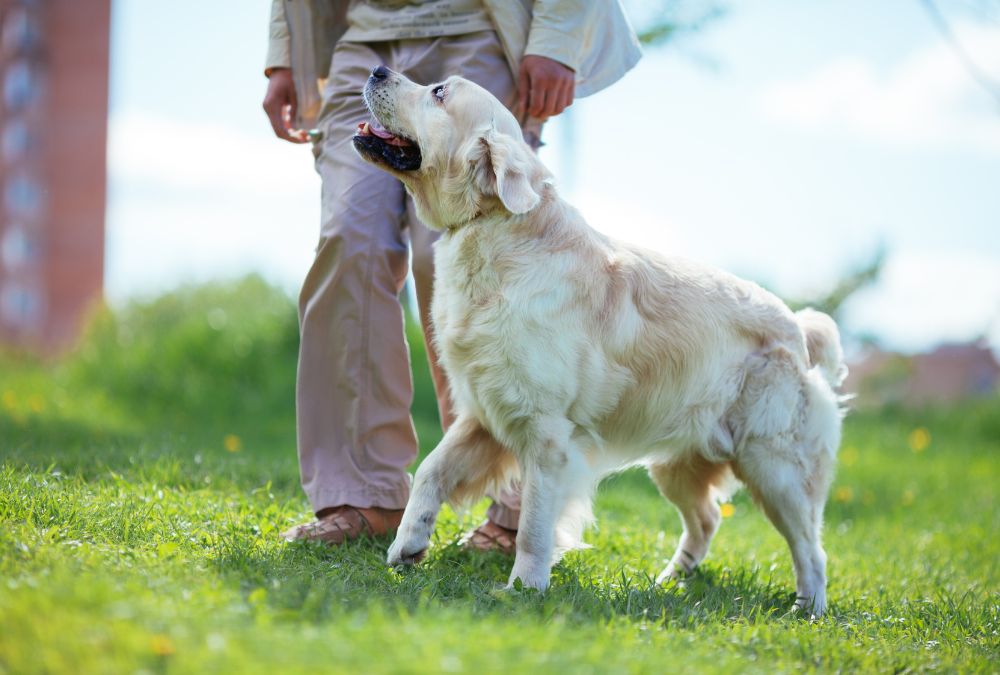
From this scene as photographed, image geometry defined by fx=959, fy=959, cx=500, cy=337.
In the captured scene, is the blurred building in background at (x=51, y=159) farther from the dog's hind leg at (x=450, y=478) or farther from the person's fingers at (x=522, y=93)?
the dog's hind leg at (x=450, y=478)

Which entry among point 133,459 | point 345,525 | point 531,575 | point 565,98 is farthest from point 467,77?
point 133,459

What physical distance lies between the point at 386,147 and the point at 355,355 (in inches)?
30.8

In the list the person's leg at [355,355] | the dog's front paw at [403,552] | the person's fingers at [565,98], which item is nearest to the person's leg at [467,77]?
the person's leg at [355,355]

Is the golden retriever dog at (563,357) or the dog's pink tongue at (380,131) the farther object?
the dog's pink tongue at (380,131)

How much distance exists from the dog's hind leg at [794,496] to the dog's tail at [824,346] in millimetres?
396

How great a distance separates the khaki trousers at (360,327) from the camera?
11.8ft

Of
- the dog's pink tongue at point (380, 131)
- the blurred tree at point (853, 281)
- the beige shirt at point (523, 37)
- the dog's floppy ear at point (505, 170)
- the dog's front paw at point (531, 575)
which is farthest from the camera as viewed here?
the blurred tree at point (853, 281)

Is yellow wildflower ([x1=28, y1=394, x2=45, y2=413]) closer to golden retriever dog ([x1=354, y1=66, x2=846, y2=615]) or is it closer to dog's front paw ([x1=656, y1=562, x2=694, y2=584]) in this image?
golden retriever dog ([x1=354, y1=66, x2=846, y2=615])

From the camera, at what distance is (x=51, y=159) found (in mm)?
24656

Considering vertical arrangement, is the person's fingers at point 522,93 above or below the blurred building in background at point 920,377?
above

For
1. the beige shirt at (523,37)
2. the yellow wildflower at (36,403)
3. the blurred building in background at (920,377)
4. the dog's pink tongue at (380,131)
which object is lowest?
the blurred building in background at (920,377)

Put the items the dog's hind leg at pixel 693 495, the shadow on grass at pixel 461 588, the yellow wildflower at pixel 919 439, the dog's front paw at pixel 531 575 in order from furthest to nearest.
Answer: the yellow wildflower at pixel 919 439 → the dog's hind leg at pixel 693 495 → the dog's front paw at pixel 531 575 → the shadow on grass at pixel 461 588

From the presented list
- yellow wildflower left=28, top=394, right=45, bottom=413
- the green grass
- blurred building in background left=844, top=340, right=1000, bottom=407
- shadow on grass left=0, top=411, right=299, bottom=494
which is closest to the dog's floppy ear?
the green grass

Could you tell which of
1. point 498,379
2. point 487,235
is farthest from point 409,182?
point 498,379
